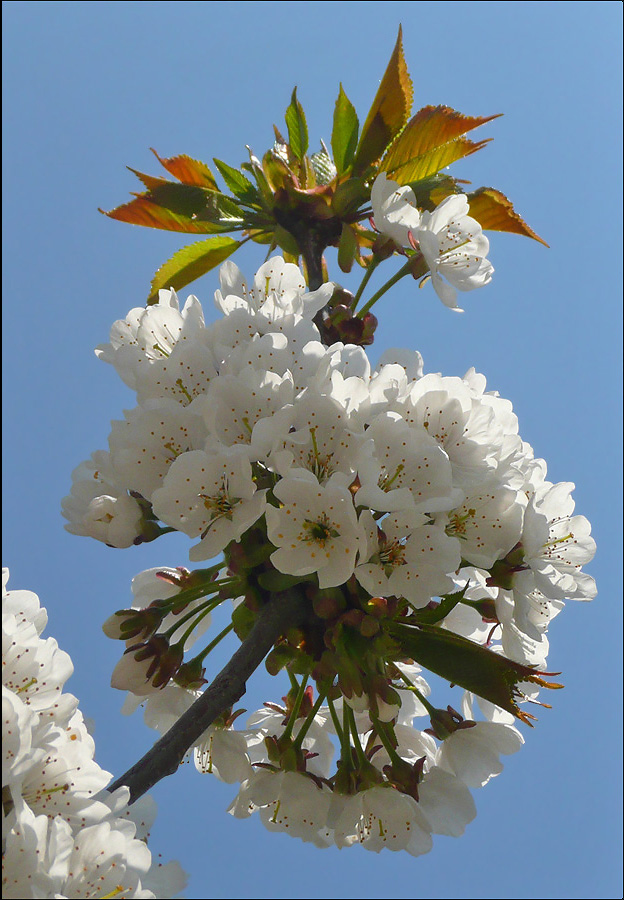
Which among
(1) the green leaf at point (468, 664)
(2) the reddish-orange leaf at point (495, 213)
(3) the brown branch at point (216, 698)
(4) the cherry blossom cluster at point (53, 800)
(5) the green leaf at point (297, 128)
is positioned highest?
(2) the reddish-orange leaf at point (495, 213)

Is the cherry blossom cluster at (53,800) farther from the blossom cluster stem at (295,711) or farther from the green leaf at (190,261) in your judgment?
the green leaf at (190,261)

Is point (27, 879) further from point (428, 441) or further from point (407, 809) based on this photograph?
point (428, 441)

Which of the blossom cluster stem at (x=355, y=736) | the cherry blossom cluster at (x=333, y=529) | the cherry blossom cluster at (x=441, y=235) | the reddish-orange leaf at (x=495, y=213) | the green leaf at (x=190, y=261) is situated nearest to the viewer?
the cherry blossom cluster at (x=333, y=529)

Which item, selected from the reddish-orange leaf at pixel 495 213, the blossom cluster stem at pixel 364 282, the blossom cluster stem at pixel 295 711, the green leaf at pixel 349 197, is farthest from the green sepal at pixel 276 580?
the reddish-orange leaf at pixel 495 213

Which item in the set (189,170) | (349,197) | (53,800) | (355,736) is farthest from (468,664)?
(189,170)

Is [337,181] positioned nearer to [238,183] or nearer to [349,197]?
[349,197]

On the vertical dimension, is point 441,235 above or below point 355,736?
above
